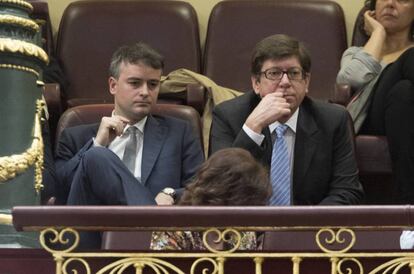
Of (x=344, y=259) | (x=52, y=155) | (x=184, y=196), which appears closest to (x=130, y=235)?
(x=184, y=196)

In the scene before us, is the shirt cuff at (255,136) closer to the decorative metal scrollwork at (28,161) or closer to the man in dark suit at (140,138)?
the man in dark suit at (140,138)

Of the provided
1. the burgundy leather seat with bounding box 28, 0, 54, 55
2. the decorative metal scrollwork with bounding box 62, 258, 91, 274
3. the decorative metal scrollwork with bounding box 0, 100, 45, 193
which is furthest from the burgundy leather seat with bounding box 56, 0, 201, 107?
the decorative metal scrollwork with bounding box 62, 258, 91, 274

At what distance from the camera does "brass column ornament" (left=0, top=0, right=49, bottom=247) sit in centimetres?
132

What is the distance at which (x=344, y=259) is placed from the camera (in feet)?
3.86

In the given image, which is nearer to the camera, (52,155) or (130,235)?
(130,235)

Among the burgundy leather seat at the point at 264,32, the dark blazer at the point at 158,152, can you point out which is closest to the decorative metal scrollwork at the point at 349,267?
the dark blazer at the point at 158,152

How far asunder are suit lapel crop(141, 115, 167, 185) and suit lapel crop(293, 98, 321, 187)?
24 cm

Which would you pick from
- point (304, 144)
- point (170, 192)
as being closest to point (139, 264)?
point (170, 192)

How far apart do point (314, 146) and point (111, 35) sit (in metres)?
0.85

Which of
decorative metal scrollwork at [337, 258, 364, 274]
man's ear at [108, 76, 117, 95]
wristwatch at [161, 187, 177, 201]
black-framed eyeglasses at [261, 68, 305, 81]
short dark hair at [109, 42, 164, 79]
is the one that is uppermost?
short dark hair at [109, 42, 164, 79]

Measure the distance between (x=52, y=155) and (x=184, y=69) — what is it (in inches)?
17.7

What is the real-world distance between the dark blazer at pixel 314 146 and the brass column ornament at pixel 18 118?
0.49 meters

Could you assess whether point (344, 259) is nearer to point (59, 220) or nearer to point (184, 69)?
point (59, 220)

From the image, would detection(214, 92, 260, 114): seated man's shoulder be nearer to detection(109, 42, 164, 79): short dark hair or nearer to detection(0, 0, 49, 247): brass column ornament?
detection(109, 42, 164, 79): short dark hair
